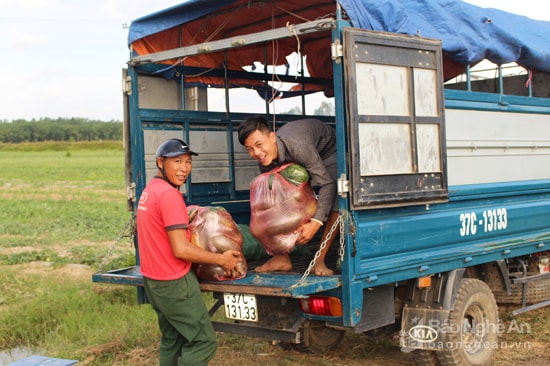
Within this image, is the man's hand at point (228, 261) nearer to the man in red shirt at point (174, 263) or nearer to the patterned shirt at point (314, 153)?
the man in red shirt at point (174, 263)

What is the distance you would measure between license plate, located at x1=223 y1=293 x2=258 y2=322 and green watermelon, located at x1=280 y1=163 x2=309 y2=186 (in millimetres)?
867

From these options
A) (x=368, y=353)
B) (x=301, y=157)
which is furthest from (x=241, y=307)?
(x=368, y=353)

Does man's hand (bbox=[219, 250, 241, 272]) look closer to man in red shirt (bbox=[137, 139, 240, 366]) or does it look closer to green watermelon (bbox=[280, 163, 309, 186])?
man in red shirt (bbox=[137, 139, 240, 366])

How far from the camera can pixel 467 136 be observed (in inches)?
218

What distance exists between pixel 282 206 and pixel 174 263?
0.85 m

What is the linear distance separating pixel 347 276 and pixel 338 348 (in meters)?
2.04

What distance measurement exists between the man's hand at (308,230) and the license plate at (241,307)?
55cm

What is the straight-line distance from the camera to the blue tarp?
4738 mm

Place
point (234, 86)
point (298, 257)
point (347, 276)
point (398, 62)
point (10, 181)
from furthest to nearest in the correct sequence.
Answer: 1. point (10, 181)
2. point (234, 86)
3. point (298, 257)
4. point (398, 62)
5. point (347, 276)

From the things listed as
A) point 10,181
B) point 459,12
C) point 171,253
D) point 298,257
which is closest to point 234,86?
point 298,257

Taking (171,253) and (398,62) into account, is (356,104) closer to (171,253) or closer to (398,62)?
(398,62)

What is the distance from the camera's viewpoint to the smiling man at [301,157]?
4.79 meters

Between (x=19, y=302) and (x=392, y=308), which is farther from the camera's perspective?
(x=19, y=302)

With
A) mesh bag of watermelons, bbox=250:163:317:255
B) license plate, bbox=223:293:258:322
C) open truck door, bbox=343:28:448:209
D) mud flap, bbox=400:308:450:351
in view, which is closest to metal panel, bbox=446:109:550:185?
open truck door, bbox=343:28:448:209
